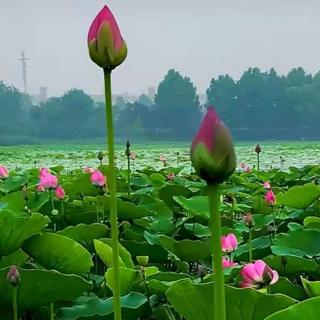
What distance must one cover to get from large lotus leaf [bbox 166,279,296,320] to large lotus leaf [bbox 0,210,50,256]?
304 millimetres

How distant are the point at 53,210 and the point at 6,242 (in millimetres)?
674

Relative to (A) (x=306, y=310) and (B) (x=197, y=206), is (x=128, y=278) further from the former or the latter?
(B) (x=197, y=206)

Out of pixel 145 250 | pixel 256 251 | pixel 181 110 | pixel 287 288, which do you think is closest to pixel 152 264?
pixel 145 250

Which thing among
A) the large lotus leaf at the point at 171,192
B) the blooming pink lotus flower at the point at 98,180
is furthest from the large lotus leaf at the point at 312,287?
the large lotus leaf at the point at 171,192

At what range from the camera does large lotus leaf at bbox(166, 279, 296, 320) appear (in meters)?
0.61

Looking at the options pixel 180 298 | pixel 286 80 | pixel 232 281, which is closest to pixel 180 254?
pixel 232 281

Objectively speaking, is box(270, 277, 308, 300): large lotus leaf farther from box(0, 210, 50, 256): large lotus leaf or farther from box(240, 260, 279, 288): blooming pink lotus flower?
box(0, 210, 50, 256): large lotus leaf

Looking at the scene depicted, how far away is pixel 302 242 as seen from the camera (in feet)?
3.83

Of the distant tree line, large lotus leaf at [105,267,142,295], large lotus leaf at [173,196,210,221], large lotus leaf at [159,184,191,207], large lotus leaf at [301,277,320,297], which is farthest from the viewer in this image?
the distant tree line

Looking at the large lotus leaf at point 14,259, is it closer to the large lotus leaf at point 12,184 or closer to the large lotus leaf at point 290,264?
the large lotus leaf at point 290,264

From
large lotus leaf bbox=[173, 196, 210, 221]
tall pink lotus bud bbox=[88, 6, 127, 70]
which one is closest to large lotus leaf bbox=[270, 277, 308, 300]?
tall pink lotus bud bbox=[88, 6, 127, 70]

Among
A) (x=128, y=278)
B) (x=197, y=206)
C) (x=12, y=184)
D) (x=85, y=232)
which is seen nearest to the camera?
(x=128, y=278)

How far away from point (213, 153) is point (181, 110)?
59.7 ft

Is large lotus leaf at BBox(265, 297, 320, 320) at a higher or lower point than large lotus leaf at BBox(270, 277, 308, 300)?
higher
